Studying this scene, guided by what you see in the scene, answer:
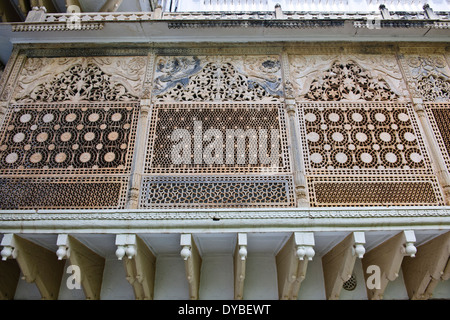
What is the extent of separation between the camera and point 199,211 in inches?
173

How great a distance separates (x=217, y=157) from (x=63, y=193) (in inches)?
78.3

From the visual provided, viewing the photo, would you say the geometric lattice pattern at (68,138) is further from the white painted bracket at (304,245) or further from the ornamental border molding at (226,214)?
the white painted bracket at (304,245)

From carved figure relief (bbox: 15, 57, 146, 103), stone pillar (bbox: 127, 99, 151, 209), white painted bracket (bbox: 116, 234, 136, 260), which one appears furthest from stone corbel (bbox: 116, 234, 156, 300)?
carved figure relief (bbox: 15, 57, 146, 103)

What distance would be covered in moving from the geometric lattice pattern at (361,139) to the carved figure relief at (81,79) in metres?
2.66

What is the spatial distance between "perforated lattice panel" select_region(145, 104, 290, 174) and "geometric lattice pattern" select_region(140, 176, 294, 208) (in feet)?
0.46

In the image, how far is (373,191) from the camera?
475cm

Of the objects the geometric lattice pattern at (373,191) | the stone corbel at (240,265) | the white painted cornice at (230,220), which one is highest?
the geometric lattice pattern at (373,191)

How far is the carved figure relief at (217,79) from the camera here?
5637mm

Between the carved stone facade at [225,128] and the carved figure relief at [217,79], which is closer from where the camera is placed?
the carved stone facade at [225,128]

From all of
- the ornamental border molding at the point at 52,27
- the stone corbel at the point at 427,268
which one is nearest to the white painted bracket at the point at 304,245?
the stone corbel at the point at 427,268

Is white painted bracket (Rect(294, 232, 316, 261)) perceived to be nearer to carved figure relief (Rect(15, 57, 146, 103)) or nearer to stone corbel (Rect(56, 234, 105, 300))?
stone corbel (Rect(56, 234, 105, 300))

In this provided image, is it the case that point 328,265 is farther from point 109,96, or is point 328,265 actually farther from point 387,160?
point 109,96
